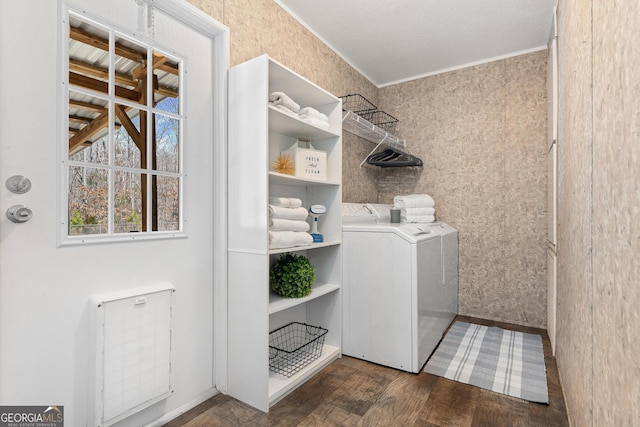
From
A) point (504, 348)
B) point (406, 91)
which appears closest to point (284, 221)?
point (504, 348)

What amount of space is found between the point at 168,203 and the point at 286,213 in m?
0.63

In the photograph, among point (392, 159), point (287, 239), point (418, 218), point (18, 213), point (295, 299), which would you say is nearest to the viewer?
point (18, 213)

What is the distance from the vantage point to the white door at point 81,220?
1153mm

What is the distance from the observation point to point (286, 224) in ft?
6.18

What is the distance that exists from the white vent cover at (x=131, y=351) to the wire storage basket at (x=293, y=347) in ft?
2.08

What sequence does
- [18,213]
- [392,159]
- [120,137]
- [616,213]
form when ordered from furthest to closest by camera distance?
[392,159], [120,137], [18,213], [616,213]

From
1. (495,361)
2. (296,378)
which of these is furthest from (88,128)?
(495,361)

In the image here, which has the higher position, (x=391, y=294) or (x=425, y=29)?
(x=425, y=29)

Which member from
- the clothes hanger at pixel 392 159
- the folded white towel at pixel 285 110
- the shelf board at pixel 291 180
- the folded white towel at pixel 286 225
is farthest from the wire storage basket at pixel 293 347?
the clothes hanger at pixel 392 159

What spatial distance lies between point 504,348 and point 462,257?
951 millimetres

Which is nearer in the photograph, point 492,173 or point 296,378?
point 296,378

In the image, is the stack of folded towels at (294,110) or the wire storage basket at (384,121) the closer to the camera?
the stack of folded towels at (294,110)

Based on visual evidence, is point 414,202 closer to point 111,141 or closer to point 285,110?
point 285,110

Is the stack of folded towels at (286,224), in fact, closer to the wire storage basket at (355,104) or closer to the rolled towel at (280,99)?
the rolled towel at (280,99)
